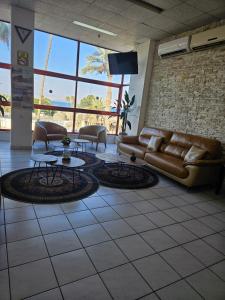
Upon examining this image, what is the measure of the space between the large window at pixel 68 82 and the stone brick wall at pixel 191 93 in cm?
212

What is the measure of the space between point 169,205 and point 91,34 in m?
5.33

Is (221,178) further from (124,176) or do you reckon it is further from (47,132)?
(47,132)

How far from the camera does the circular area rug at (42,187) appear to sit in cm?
292

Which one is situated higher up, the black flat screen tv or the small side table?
the black flat screen tv

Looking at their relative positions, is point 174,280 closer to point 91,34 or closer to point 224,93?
point 224,93

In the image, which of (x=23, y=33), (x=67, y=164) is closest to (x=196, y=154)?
(x=67, y=164)

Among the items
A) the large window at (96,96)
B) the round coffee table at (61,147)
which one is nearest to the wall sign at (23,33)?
the large window at (96,96)

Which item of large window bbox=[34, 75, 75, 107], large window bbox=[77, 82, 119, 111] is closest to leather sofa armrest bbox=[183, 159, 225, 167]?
large window bbox=[77, 82, 119, 111]

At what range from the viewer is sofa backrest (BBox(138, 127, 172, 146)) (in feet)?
17.4

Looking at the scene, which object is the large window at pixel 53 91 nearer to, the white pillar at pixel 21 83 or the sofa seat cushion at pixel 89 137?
the white pillar at pixel 21 83

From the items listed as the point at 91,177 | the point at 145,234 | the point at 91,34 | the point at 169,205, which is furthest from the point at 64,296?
the point at 91,34

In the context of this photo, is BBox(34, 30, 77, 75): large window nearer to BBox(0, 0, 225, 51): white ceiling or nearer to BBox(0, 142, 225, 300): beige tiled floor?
BBox(0, 0, 225, 51): white ceiling

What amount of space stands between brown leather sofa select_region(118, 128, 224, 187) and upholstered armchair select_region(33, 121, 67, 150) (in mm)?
1974

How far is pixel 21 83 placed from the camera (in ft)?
17.4
